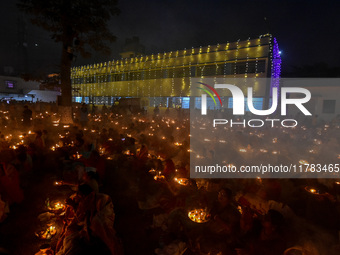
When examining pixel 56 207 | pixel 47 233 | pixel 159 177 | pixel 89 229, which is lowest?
Result: pixel 47 233

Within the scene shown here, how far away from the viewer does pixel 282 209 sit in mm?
4391

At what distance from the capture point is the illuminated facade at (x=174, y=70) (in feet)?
70.1

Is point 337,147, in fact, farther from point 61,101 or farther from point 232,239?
point 61,101

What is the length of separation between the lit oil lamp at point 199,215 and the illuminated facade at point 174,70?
1375 cm

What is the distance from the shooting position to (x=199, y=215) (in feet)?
13.9

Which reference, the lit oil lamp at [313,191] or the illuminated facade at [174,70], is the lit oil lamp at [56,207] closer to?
the lit oil lamp at [313,191]

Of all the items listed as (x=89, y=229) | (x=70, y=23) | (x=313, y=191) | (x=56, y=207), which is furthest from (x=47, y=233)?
(x=70, y=23)

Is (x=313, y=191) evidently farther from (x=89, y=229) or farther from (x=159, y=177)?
(x=89, y=229)

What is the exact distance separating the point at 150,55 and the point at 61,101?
19.5 meters

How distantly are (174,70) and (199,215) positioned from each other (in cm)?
2438

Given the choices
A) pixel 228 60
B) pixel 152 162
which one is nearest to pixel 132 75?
pixel 228 60

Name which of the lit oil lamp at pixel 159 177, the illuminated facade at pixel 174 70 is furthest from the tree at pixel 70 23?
the lit oil lamp at pixel 159 177

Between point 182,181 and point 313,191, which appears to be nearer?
point 313,191

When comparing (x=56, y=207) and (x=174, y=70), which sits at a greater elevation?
(x=174, y=70)
